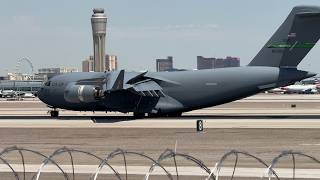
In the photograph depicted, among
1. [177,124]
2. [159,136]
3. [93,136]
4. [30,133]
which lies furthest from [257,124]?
[30,133]

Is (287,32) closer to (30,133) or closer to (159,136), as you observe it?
(159,136)

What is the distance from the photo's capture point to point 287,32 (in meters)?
44.8

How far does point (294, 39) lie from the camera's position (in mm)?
44438

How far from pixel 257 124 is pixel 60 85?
19671 mm

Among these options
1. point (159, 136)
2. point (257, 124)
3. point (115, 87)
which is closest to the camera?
point (159, 136)

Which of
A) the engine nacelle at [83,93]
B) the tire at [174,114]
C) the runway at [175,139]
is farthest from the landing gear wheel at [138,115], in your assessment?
the runway at [175,139]

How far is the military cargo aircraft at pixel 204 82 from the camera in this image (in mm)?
43656

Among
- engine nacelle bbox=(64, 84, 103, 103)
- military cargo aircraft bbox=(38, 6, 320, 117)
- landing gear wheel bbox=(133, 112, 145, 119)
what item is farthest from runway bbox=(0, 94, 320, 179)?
landing gear wheel bbox=(133, 112, 145, 119)

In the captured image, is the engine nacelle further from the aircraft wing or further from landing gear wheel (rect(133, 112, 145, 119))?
landing gear wheel (rect(133, 112, 145, 119))

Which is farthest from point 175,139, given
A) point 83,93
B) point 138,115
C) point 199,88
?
point 138,115

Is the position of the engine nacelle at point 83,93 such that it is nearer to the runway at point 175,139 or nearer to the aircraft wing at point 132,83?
the aircraft wing at point 132,83

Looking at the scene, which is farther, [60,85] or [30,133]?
[60,85]

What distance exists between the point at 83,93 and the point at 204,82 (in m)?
9.65

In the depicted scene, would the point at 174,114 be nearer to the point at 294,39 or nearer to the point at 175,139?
the point at 294,39
